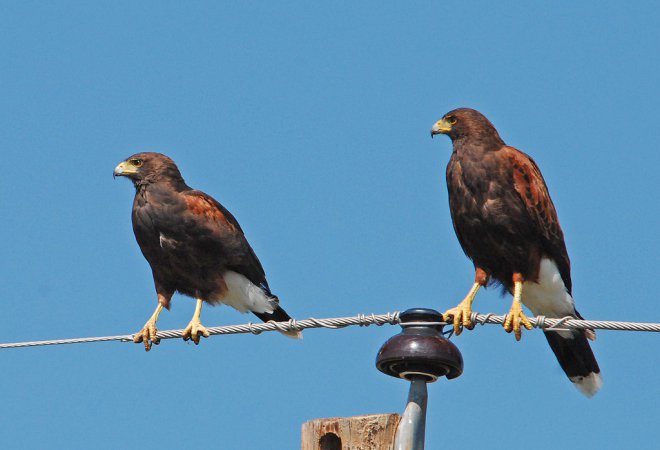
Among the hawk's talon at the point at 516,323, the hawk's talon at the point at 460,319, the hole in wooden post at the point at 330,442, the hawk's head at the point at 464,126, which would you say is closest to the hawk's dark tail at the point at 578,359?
the hawk's talon at the point at 516,323

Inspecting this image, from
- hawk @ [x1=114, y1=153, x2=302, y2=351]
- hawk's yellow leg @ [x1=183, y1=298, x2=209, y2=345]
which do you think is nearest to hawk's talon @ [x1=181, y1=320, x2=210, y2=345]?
hawk's yellow leg @ [x1=183, y1=298, x2=209, y2=345]

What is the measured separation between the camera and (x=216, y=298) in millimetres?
10727

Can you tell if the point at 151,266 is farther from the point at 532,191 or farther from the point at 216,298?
the point at 532,191

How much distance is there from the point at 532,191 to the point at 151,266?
3.51m

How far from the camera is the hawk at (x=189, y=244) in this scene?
10.5 metres

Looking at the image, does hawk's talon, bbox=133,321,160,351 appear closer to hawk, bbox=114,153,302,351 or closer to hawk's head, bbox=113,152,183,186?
hawk, bbox=114,153,302,351

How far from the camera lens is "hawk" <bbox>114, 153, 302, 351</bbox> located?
412 inches

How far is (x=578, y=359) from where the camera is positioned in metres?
9.50

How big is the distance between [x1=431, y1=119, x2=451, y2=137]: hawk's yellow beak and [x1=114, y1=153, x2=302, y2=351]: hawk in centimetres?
210

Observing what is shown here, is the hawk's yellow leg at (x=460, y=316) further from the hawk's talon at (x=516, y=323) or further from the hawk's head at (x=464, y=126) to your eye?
the hawk's head at (x=464, y=126)

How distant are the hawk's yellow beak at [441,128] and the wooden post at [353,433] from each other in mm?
4437

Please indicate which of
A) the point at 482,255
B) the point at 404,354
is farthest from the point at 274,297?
the point at 404,354

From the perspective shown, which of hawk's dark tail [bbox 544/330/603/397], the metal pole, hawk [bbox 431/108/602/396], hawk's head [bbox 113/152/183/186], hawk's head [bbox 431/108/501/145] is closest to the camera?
the metal pole

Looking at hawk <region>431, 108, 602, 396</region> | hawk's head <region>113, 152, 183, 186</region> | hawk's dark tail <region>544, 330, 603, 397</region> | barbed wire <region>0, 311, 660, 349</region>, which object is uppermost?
hawk's head <region>113, 152, 183, 186</region>
